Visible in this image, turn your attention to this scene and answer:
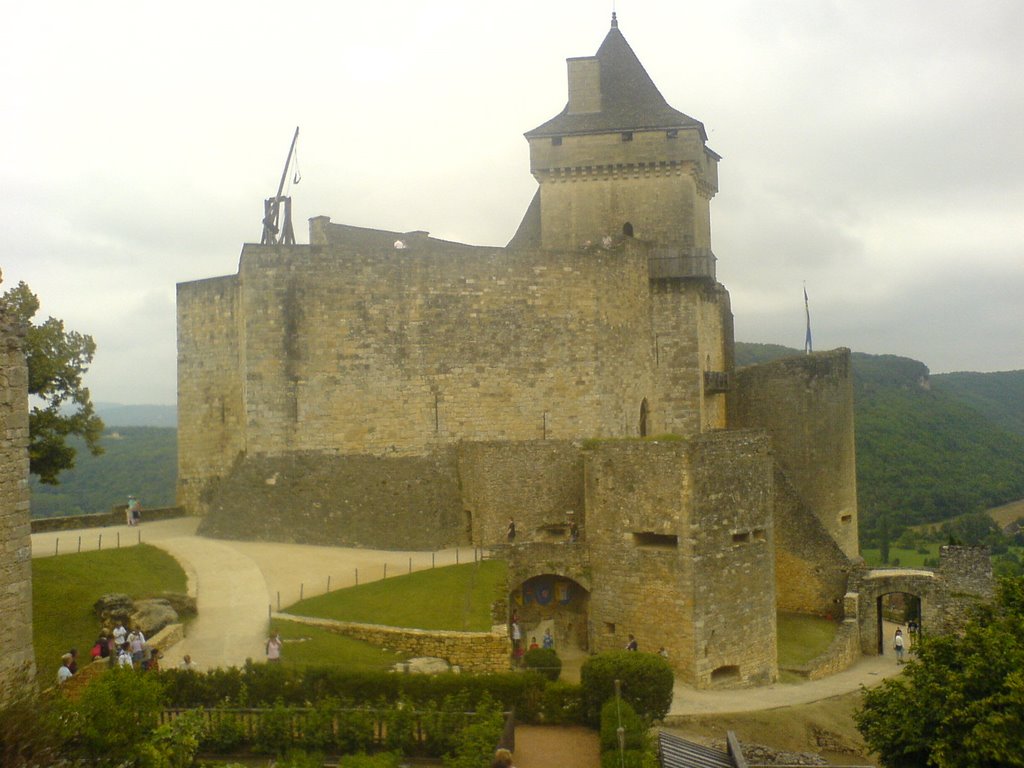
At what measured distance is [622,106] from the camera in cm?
3375

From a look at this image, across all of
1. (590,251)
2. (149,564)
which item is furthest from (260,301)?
(590,251)

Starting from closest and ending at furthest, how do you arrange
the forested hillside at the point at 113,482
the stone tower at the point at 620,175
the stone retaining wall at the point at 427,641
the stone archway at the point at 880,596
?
the stone retaining wall at the point at 427,641 → the stone archway at the point at 880,596 → the stone tower at the point at 620,175 → the forested hillside at the point at 113,482

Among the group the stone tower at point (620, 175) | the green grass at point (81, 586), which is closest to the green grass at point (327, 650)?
the green grass at point (81, 586)

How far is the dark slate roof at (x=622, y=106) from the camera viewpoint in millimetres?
32938

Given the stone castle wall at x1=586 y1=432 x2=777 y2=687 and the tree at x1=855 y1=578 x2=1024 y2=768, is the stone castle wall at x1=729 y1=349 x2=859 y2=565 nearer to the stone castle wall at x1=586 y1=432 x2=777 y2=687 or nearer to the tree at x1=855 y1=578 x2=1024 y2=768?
the stone castle wall at x1=586 y1=432 x2=777 y2=687

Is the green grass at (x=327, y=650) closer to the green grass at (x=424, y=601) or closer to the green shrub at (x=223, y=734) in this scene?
the green grass at (x=424, y=601)

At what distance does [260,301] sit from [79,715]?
17.4m

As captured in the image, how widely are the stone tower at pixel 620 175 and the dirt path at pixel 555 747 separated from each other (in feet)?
64.7

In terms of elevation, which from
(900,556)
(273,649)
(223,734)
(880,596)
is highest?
(273,649)

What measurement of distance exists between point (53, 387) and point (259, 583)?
6.31 metres

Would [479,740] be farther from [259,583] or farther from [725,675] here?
[725,675]

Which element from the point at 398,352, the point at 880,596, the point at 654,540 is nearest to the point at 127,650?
the point at 654,540

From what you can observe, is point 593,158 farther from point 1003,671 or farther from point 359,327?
point 1003,671

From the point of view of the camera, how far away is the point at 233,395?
92.7 ft
